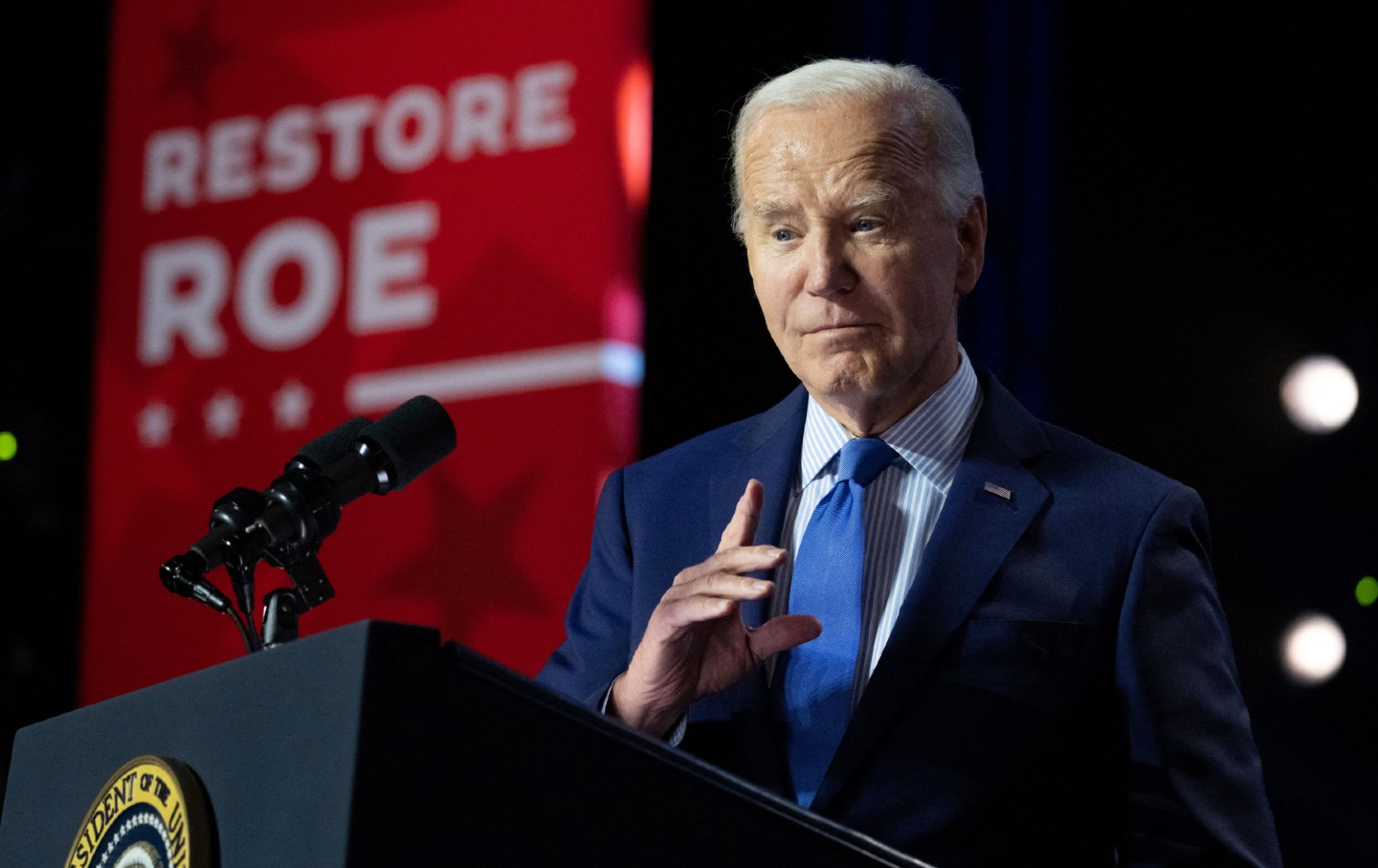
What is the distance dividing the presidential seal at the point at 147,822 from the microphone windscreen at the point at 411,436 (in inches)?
13.2

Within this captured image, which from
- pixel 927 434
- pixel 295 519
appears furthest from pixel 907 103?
pixel 295 519

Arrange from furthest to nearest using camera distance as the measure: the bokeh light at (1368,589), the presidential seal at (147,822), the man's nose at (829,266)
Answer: the bokeh light at (1368,589), the man's nose at (829,266), the presidential seal at (147,822)

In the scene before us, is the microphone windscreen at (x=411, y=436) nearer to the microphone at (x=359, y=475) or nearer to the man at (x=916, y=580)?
the microphone at (x=359, y=475)

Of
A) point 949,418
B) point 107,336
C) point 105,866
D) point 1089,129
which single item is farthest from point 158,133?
point 105,866

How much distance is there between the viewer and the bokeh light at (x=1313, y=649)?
12.6 feet

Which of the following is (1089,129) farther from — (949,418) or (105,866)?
(105,866)

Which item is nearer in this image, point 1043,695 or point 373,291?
point 1043,695

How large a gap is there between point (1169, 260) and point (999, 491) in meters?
2.15

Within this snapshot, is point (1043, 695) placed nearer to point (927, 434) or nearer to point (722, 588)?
point (927, 434)

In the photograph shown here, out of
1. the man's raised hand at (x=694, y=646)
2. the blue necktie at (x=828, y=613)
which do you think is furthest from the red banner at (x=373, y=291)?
the man's raised hand at (x=694, y=646)

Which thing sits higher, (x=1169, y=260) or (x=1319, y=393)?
(x=1169, y=260)

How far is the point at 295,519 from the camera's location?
4.45 feet

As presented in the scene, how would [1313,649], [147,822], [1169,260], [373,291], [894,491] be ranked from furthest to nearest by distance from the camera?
[373,291], [1313,649], [1169,260], [894,491], [147,822]

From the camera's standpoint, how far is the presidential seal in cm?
113
